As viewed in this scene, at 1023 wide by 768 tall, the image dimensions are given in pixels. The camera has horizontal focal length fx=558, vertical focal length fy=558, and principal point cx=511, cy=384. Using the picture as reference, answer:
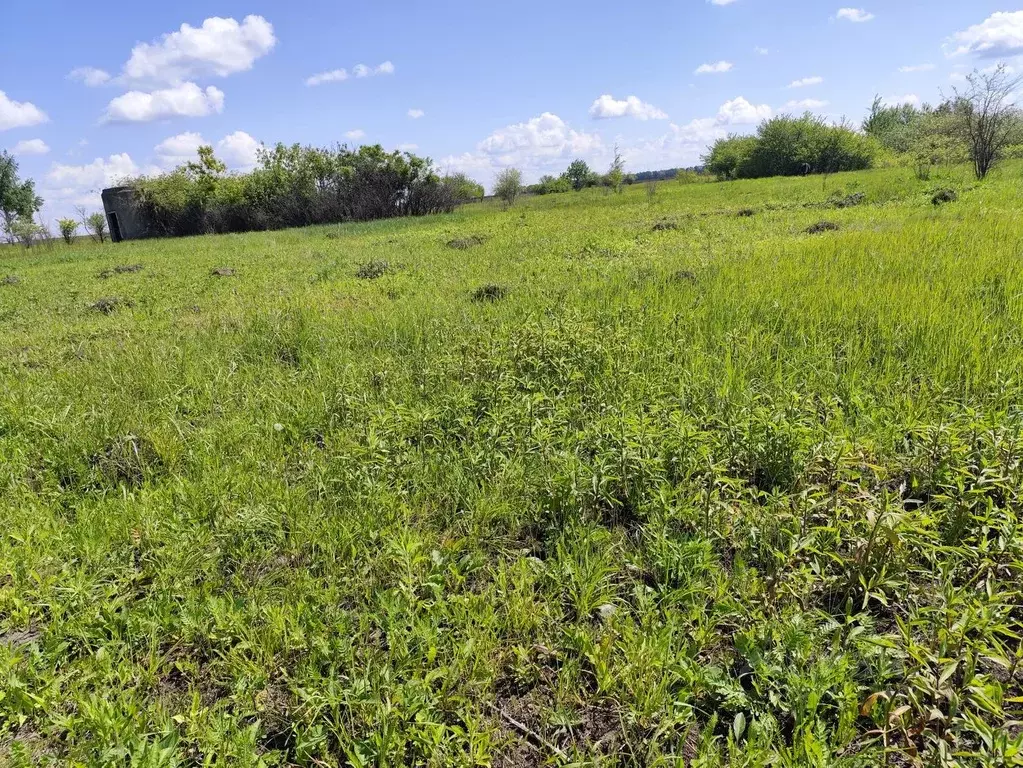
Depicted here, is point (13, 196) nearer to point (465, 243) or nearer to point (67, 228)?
point (67, 228)

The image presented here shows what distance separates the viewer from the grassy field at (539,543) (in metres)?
1.84

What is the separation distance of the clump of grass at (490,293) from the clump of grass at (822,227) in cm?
694

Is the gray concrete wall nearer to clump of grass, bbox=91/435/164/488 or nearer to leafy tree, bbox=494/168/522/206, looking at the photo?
leafy tree, bbox=494/168/522/206

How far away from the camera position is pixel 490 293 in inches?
294

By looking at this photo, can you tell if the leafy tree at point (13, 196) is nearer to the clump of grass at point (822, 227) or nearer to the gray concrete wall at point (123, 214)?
the gray concrete wall at point (123, 214)

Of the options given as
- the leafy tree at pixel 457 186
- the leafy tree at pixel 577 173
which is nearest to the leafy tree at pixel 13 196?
the leafy tree at pixel 457 186

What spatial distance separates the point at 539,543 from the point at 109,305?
9.20 m

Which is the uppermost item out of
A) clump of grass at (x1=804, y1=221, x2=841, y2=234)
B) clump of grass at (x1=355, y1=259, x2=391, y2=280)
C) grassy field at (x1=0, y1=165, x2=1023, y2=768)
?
clump of grass at (x1=355, y1=259, x2=391, y2=280)

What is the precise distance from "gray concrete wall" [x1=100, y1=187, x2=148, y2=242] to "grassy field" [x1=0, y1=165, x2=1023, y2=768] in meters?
38.3

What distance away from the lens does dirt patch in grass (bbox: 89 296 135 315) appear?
8.73 metres

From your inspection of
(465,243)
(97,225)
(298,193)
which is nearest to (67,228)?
(97,225)

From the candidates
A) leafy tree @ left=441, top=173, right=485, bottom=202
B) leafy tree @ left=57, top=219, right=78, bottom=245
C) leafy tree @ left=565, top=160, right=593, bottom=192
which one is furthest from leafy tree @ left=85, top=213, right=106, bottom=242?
leafy tree @ left=565, top=160, right=593, bottom=192

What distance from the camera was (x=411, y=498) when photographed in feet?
10.3

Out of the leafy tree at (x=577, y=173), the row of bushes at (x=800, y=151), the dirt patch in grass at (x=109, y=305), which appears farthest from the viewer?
the leafy tree at (x=577, y=173)
